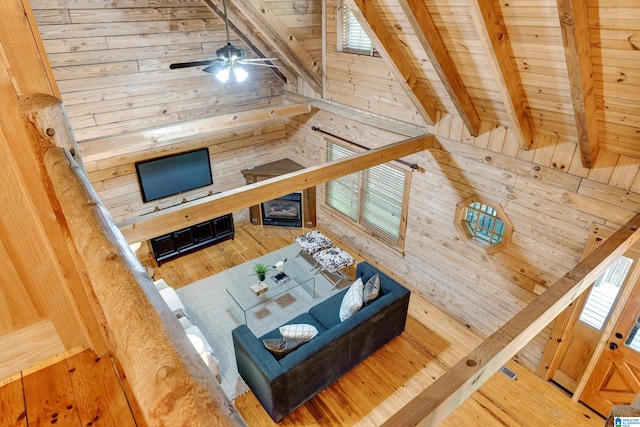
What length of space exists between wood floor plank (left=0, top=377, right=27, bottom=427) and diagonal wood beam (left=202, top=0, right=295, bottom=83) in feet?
17.6

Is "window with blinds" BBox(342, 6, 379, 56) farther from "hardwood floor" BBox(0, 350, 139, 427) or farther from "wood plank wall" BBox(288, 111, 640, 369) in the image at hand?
"hardwood floor" BBox(0, 350, 139, 427)

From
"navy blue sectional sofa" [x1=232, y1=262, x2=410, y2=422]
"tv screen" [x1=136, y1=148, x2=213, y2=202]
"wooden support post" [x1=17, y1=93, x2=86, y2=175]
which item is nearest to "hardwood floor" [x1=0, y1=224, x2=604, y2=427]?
"navy blue sectional sofa" [x1=232, y1=262, x2=410, y2=422]

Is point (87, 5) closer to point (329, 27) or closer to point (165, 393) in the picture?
point (329, 27)

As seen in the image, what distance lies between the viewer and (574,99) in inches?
110

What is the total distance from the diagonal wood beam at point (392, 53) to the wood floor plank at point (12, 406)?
3561mm

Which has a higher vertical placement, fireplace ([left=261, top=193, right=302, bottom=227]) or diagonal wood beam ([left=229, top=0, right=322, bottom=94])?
diagonal wood beam ([left=229, top=0, right=322, bottom=94])

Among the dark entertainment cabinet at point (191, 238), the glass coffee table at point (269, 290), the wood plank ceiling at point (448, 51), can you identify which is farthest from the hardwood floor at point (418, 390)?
the wood plank ceiling at point (448, 51)

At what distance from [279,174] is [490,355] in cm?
560

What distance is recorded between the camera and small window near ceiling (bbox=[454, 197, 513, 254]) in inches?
179

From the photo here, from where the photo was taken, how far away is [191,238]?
670 centimetres

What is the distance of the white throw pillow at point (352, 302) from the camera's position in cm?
446

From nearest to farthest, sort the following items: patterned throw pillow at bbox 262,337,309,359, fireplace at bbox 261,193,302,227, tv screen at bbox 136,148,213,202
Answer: patterned throw pillow at bbox 262,337,309,359, tv screen at bbox 136,148,213,202, fireplace at bbox 261,193,302,227

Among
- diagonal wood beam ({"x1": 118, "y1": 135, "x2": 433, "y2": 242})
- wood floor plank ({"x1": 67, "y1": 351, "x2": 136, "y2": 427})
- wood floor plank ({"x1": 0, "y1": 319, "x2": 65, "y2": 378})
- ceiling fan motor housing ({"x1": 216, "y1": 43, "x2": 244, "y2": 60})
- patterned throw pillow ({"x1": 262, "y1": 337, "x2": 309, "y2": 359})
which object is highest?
ceiling fan motor housing ({"x1": 216, "y1": 43, "x2": 244, "y2": 60})

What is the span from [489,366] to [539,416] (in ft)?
10.3
